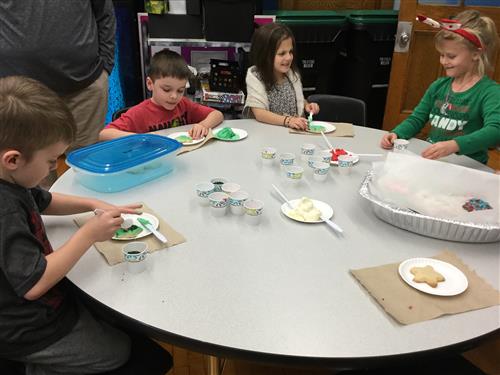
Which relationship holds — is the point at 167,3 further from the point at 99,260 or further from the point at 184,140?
A: the point at 99,260

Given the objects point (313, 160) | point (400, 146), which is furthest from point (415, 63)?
point (313, 160)

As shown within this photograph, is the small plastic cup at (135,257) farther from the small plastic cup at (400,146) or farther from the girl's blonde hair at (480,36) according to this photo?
the girl's blonde hair at (480,36)

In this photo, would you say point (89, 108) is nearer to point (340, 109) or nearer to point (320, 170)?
point (340, 109)

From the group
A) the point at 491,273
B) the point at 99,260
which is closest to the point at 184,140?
the point at 99,260

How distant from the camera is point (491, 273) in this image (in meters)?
0.98

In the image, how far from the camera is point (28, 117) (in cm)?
87

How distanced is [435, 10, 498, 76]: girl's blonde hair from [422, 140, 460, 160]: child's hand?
1.56ft

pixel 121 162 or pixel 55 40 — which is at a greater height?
pixel 55 40

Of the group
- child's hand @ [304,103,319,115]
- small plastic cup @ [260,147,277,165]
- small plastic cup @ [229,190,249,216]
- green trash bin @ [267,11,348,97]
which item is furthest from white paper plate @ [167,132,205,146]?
green trash bin @ [267,11,348,97]

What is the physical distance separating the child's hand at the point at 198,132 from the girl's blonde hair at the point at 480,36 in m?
1.04

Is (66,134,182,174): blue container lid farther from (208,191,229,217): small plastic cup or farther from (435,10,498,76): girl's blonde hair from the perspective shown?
(435,10,498,76): girl's blonde hair

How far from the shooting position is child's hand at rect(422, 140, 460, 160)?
1502 mm

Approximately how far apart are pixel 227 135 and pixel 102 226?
0.90 metres

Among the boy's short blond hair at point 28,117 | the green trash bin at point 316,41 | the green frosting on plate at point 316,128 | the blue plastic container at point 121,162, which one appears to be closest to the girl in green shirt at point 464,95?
the green frosting on plate at point 316,128
